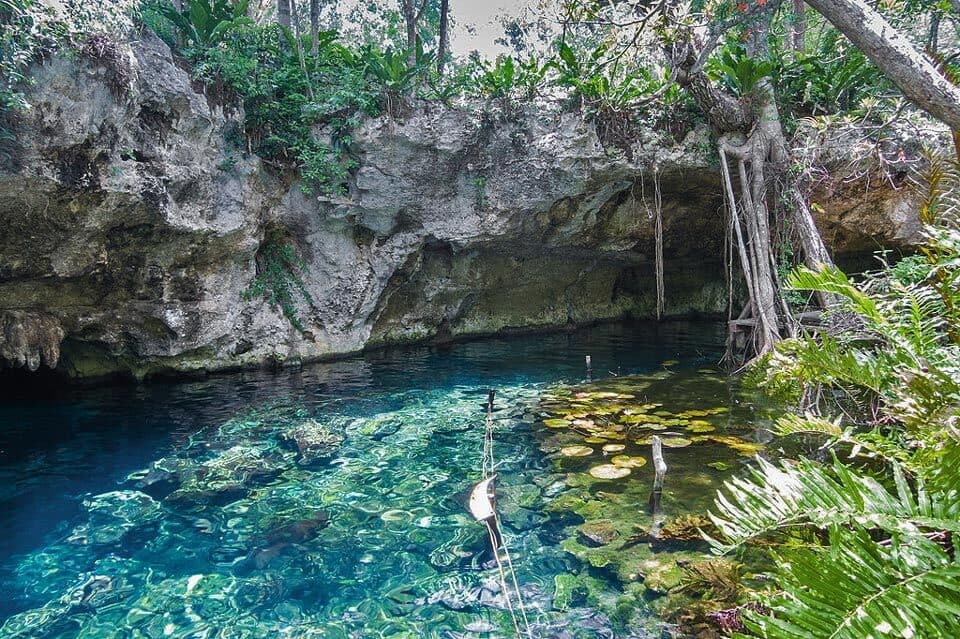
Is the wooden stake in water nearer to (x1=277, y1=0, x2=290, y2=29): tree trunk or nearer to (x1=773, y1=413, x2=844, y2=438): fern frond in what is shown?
(x1=773, y1=413, x2=844, y2=438): fern frond

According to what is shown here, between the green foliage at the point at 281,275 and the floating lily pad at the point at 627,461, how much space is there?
741 centimetres

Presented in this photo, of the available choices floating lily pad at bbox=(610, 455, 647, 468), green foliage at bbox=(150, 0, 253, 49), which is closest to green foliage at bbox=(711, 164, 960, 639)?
floating lily pad at bbox=(610, 455, 647, 468)

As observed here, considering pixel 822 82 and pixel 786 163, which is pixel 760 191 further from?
pixel 822 82

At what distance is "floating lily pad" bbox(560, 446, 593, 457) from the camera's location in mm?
5312

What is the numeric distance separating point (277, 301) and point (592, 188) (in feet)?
22.5

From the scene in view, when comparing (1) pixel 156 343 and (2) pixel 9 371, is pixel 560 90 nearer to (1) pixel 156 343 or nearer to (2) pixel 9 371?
(1) pixel 156 343

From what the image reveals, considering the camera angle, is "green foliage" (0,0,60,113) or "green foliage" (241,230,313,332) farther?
"green foliage" (241,230,313,332)

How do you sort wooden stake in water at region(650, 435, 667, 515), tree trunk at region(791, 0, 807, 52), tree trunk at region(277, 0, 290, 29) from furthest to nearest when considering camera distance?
tree trunk at region(277, 0, 290, 29) → tree trunk at region(791, 0, 807, 52) → wooden stake in water at region(650, 435, 667, 515)

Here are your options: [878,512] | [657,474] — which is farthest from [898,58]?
[657,474]

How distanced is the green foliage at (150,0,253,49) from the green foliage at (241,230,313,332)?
338cm

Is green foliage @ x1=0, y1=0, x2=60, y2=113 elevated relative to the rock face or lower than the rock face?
elevated

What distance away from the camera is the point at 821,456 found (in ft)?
15.5

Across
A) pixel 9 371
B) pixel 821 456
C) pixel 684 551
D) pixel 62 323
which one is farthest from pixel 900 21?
pixel 9 371

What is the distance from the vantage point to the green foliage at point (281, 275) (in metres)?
10.2
